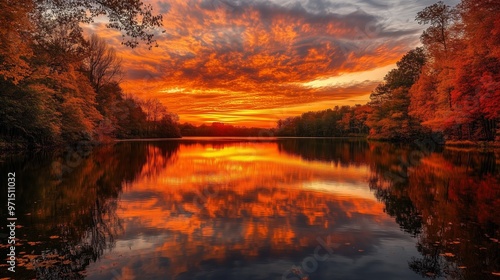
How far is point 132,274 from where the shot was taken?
6.99 metres

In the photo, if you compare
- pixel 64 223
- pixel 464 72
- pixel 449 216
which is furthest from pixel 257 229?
pixel 464 72

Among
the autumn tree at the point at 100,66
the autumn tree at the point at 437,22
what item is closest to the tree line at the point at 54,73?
the autumn tree at the point at 100,66

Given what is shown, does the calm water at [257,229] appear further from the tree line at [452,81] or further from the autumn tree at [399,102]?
the autumn tree at [399,102]

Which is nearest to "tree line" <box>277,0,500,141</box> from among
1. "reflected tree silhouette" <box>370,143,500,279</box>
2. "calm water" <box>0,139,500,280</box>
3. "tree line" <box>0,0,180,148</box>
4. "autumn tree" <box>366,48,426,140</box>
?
"autumn tree" <box>366,48,426,140</box>

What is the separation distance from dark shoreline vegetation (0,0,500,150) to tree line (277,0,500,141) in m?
0.13

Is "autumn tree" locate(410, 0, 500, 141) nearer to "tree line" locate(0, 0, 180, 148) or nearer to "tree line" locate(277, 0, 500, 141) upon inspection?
"tree line" locate(277, 0, 500, 141)

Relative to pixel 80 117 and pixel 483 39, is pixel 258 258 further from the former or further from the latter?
pixel 80 117

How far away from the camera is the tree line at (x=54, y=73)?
16.5 m

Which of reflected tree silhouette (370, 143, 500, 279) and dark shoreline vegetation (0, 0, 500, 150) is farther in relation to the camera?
dark shoreline vegetation (0, 0, 500, 150)

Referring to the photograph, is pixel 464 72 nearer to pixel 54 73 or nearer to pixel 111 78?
pixel 54 73

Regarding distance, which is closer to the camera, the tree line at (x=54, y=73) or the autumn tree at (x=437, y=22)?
the tree line at (x=54, y=73)

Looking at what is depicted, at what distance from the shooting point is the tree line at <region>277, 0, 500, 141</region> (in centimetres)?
3538

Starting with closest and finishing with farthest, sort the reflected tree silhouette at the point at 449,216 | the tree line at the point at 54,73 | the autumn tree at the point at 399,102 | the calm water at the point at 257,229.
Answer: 1. the calm water at the point at 257,229
2. the reflected tree silhouette at the point at 449,216
3. the tree line at the point at 54,73
4. the autumn tree at the point at 399,102

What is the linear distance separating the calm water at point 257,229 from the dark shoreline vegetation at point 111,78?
7736 mm
